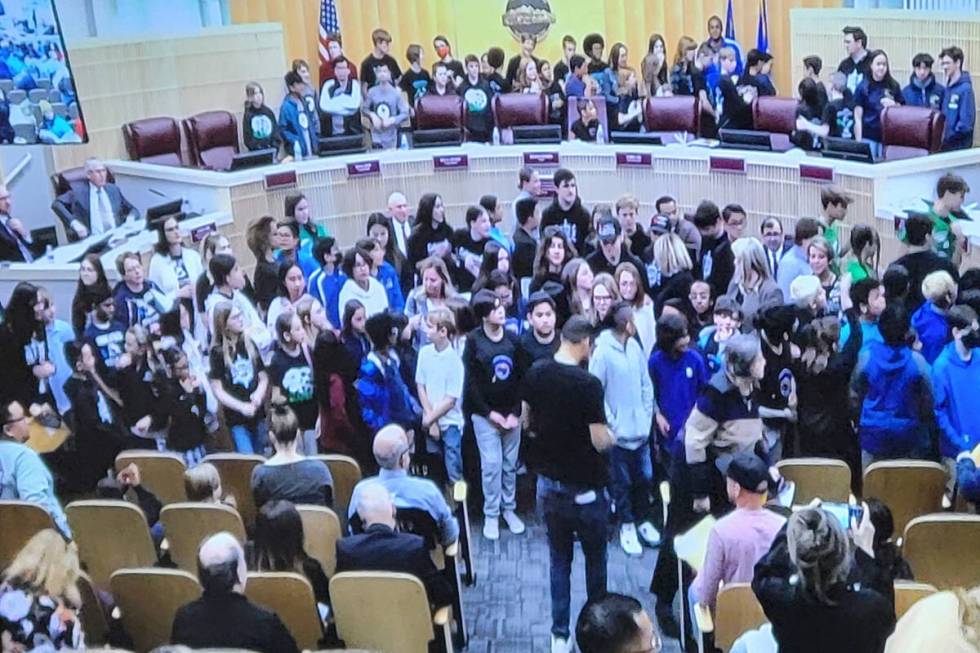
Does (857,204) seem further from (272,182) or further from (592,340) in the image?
(272,182)

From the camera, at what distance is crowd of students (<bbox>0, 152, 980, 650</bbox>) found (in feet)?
14.8

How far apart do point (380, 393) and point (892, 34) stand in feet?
23.5

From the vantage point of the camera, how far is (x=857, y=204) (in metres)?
8.20

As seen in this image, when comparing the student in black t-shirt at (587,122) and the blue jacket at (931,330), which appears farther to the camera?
the student in black t-shirt at (587,122)

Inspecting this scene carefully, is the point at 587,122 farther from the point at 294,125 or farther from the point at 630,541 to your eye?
the point at 630,541

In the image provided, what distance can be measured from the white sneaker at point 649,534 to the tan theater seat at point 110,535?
227cm

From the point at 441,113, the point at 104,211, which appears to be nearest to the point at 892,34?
the point at 441,113

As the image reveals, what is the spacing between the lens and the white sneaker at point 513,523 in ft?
18.8

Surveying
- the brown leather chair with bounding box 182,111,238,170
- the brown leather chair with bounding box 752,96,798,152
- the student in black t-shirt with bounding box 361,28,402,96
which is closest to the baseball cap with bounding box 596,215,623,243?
the brown leather chair with bounding box 752,96,798,152

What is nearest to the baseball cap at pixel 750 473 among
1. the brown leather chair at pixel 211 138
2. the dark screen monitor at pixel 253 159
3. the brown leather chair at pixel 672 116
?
the brown leather chair at pixel 672 116

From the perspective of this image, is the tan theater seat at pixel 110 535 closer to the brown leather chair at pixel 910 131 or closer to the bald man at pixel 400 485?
the bald man at pixel 400 485

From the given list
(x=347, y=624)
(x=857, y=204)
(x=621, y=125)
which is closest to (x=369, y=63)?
(x=621, y=125)

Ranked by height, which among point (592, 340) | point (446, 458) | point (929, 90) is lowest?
point (446, 458)

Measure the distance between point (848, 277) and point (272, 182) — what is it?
204 inches
